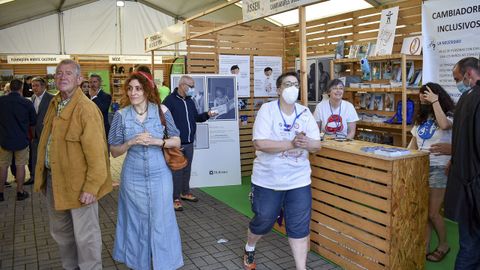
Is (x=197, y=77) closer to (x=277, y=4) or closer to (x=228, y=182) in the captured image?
(x=228, y=182)

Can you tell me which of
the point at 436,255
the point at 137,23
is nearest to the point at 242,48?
the point at 436,255

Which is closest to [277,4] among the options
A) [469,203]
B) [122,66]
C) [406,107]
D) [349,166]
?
[349,166]

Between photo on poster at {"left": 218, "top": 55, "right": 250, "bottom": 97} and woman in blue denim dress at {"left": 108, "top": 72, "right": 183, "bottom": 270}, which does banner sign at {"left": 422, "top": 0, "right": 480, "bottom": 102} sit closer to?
woman in blue denim dress at {"left": 108, "top": 72, "right": 183, "bottom": 270}

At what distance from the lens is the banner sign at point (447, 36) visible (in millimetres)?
4250

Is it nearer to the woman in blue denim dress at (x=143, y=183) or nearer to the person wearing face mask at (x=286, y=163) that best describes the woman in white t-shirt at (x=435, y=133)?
the person wearing face mask at (x=286, y=163)

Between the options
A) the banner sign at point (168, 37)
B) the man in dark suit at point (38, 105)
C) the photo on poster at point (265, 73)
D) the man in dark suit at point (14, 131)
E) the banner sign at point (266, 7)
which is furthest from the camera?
the photo on poster at point (265, 73)

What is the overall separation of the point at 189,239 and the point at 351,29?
3.81 metres

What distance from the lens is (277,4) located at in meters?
4.12

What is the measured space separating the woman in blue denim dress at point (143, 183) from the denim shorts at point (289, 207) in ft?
2.19

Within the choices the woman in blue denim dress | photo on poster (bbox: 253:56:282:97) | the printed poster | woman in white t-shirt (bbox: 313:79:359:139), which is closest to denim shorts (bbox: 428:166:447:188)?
woman in white t-shirt (bbox: 313:79:359:139)

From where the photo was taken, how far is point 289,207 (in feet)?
10.2

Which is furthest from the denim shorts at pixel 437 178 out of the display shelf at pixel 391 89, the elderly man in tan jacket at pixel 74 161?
the elderly man in tan jacket at pixel 74 161

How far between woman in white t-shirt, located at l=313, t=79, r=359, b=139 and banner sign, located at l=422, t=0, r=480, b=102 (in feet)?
3.56

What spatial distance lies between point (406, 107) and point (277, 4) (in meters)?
2.09
